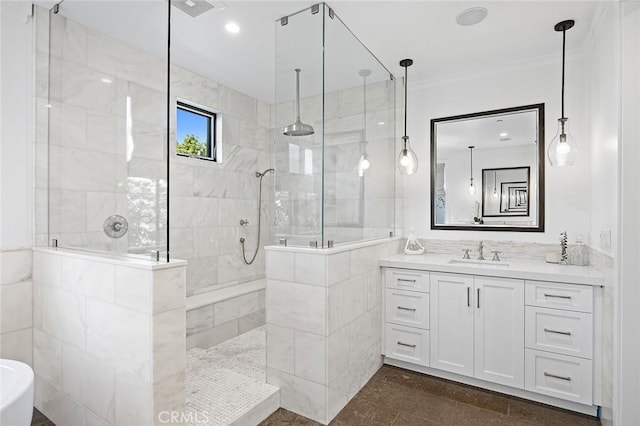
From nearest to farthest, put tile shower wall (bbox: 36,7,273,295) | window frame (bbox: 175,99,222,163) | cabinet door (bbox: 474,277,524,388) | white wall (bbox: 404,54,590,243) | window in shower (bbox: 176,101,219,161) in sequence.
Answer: tile shower wall (bbox: 36,7,273,295) < cabinet door (bbox: 474,277,524,388) < white wall (bbox: 404,54,590,243) < window in shower (bbox: 176,101,219,161) < window frame (bbox: 175,99,222,163)

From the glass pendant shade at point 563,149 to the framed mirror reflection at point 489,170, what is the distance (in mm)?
291

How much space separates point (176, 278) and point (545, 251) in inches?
109

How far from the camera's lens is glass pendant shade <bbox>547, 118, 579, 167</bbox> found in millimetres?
2444

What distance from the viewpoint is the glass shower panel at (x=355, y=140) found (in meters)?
2.26

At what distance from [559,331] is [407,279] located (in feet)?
3.41

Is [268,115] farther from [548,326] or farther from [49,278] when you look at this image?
[548,326]

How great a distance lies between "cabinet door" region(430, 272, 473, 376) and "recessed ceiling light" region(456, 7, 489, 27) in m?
1.81

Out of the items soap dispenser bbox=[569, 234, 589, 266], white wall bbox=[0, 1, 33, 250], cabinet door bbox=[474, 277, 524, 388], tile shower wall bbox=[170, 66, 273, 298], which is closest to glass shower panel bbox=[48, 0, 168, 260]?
white wall bbox=[0, 1, 33, 250]

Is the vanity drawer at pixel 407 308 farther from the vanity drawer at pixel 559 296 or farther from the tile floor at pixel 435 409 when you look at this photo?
the vanity drawer at pixel 559 296

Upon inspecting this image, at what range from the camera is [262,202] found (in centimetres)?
411

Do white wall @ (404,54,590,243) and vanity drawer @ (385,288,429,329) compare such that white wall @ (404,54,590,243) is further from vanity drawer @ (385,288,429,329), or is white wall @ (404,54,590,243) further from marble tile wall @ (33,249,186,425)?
marble tile wall @ (33,249,186,425)

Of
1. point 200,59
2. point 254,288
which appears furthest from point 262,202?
point 200,59

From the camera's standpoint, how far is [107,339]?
68.0 inches

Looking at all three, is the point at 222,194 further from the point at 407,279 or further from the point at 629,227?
the point at 629,227
